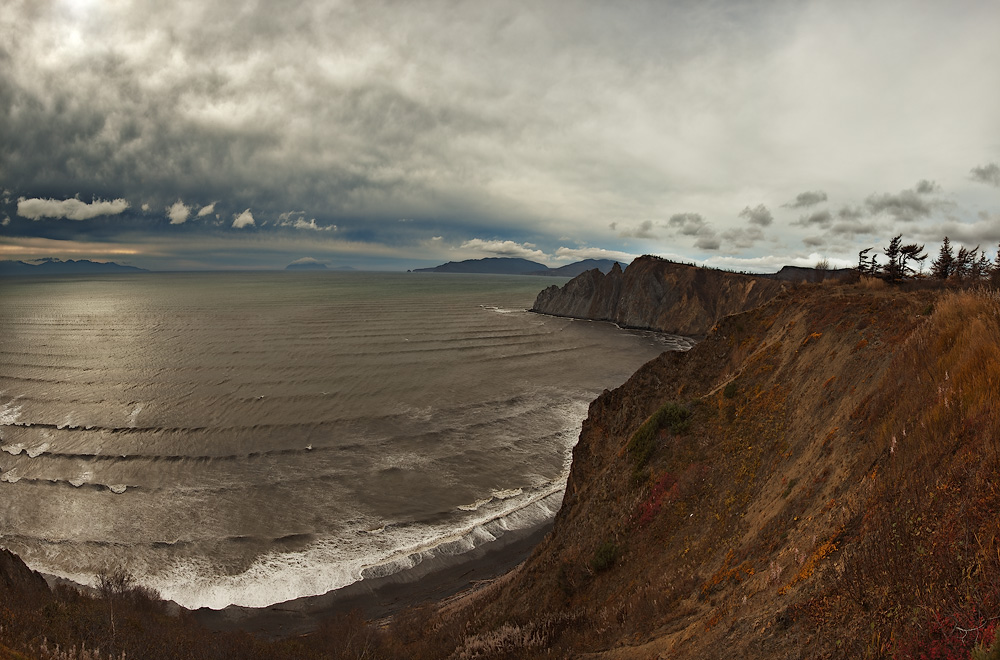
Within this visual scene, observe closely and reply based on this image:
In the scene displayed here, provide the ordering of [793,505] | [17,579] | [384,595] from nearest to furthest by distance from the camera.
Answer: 1. [793,505]
2. [17,579]
3. [384,595]

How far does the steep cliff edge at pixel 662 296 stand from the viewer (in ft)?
249

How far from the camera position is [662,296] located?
276 feet

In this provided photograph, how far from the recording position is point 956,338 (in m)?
6.59

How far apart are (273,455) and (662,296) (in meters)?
76.9

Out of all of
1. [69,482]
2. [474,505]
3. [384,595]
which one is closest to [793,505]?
[384,595]

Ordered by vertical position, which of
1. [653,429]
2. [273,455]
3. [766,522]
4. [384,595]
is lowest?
[384,595]

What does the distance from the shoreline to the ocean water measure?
53cm

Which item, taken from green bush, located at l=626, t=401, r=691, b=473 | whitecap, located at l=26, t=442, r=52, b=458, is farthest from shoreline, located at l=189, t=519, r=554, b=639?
whitecap, located at l=26, t=442, r=52, b=458

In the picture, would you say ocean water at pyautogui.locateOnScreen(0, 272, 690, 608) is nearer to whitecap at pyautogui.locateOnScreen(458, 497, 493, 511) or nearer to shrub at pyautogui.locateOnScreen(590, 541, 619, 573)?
whitecap at pyautogui.locateOnScreen(458, 497, 493, 511)

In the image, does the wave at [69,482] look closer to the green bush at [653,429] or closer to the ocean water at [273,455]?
the ocean water at [273,455]

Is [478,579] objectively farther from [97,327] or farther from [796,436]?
[97,327]

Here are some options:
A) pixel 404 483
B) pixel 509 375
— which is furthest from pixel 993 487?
pixel 509 375

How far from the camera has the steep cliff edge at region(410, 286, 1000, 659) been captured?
4102 millimetres

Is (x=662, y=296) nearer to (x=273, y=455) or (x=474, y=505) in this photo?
(x=474, y=505)
